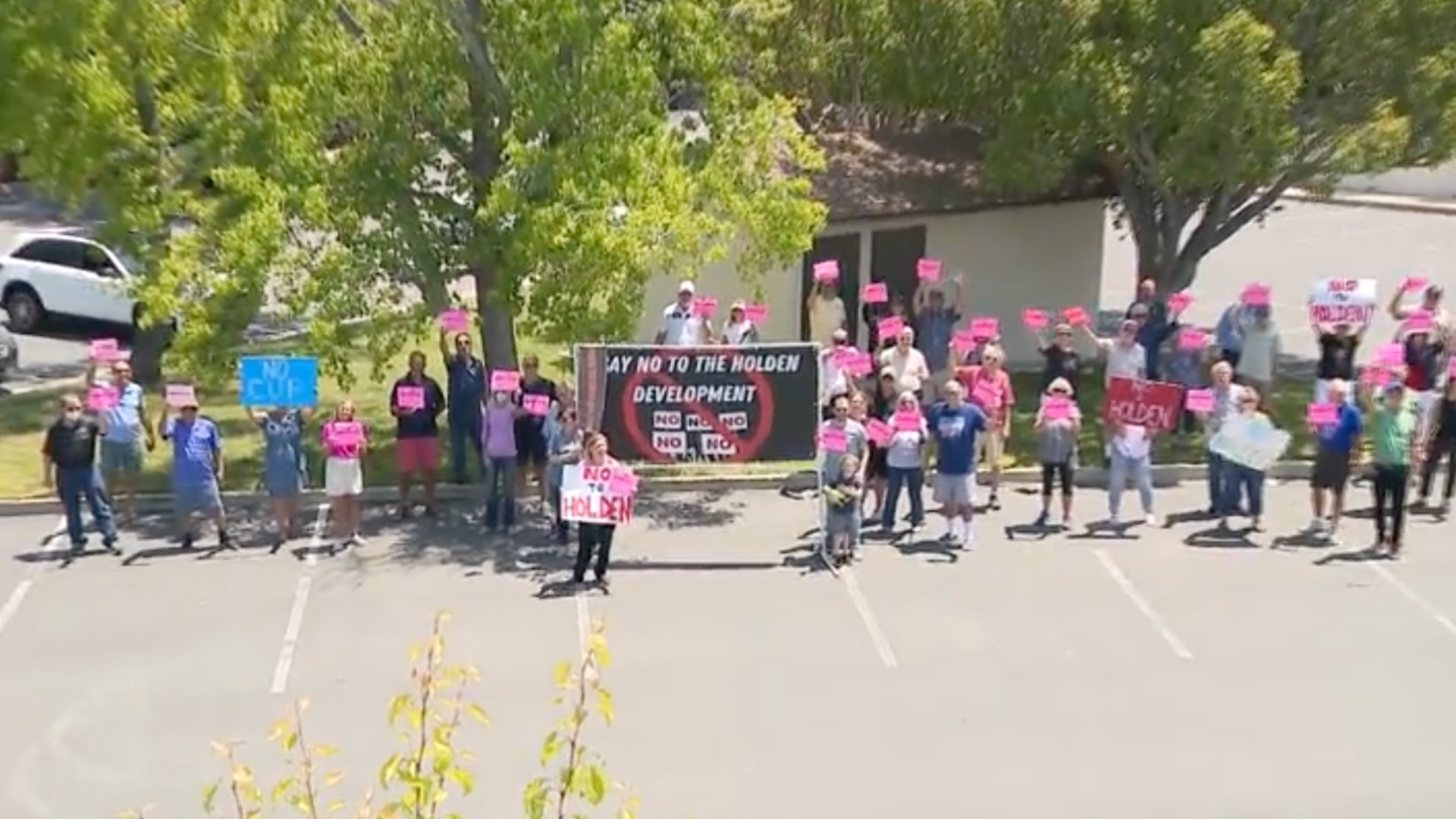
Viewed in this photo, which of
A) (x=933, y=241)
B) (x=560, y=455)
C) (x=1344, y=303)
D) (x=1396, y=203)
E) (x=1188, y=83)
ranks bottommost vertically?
(x=560, y=455)

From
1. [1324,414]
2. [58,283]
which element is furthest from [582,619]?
[58,283]

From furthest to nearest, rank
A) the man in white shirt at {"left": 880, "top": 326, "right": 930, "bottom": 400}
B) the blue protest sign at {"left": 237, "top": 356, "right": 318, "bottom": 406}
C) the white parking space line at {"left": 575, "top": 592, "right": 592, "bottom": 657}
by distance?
the man in white shirt at {"left": 880, "top": 326, "right": 930, "bottom": 400}, the blue protest sign at {"left": 237, "top": 356, "right": 318, "bottom": 406}, the white parking space line at {"left": 575, "top": 592, "right": 592, "bottom": 657}

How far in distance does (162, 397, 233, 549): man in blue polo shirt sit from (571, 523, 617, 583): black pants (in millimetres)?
3113

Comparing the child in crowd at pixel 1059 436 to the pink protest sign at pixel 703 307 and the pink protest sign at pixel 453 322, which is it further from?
the pink protest sign at pixel 453 322

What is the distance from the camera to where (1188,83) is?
1992 cm

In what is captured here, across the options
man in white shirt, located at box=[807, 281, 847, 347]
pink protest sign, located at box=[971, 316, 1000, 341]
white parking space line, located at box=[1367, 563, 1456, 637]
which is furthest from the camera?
man in white shirt, located at box=[807, 281, 847, 347]

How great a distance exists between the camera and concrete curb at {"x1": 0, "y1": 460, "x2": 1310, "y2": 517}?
17.6 metres

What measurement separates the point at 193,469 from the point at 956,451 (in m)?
6.24

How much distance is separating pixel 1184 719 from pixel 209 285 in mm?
9268

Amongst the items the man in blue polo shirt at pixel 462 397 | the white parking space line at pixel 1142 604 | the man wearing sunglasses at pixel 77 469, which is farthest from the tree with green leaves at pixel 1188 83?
the man wearing sunglasses at pixel 77 469

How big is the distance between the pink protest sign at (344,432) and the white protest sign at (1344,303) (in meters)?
9.21

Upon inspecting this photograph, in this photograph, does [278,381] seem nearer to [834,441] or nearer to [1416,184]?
[834,441]

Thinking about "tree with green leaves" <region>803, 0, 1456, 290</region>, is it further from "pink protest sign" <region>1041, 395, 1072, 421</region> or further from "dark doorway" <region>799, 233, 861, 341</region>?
"pink protest sign" <region>1041, 395, 1072, 421</region>

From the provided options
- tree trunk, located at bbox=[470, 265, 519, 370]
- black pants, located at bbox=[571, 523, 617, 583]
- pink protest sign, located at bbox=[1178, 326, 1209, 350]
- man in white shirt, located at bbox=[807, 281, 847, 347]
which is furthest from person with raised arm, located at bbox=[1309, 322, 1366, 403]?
tree trunk, located at bbox=[470, 265, 519, 370]
